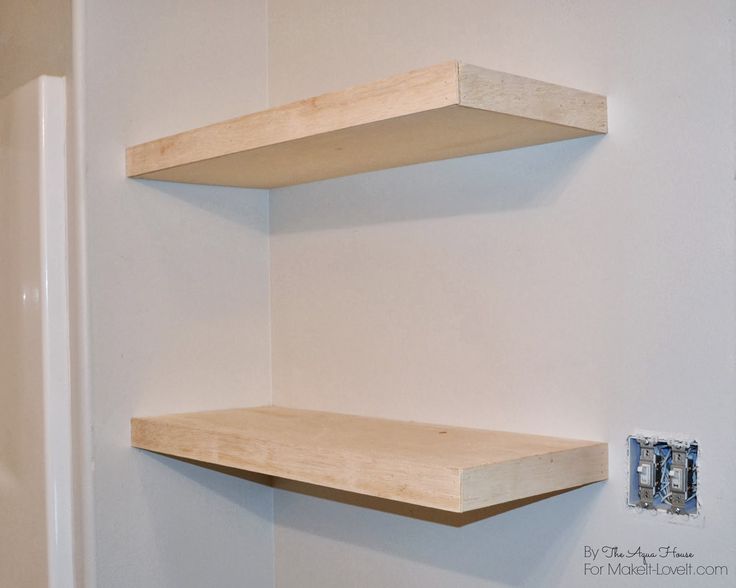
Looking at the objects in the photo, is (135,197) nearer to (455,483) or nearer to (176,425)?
(176,425)

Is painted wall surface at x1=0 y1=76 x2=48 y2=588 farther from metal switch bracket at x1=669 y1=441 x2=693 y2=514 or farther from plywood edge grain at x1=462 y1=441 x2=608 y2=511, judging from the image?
metal switch bracket at x1=669 y1=441 x2=693 y2=514

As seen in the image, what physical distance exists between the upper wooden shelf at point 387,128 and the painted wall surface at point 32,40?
0.20 metres

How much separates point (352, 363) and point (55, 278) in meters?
0.48

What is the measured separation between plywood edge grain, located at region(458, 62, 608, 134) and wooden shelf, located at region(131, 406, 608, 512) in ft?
1.28

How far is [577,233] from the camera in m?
1.16

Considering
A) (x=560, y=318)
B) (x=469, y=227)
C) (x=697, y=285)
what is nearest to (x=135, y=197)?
(x=469, y=227)

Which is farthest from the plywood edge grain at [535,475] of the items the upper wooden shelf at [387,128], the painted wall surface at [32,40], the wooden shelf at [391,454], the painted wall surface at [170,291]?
the painted wall surface at [32,40]

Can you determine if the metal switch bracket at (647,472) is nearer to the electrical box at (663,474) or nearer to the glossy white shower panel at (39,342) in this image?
the electrical box at (663,474)

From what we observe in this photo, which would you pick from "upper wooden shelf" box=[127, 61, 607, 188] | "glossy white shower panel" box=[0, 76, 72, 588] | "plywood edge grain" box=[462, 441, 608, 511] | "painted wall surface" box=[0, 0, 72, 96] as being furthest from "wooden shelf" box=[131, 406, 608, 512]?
"painted wall surface" box=[0, 0, 72, 96]

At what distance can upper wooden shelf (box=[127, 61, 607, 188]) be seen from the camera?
1010mm

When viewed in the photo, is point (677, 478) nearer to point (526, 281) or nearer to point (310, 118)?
point (526, 281)

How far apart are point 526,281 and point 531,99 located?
0.27 m

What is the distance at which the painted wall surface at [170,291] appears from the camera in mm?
1411

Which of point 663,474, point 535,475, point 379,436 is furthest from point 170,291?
point 663,474
